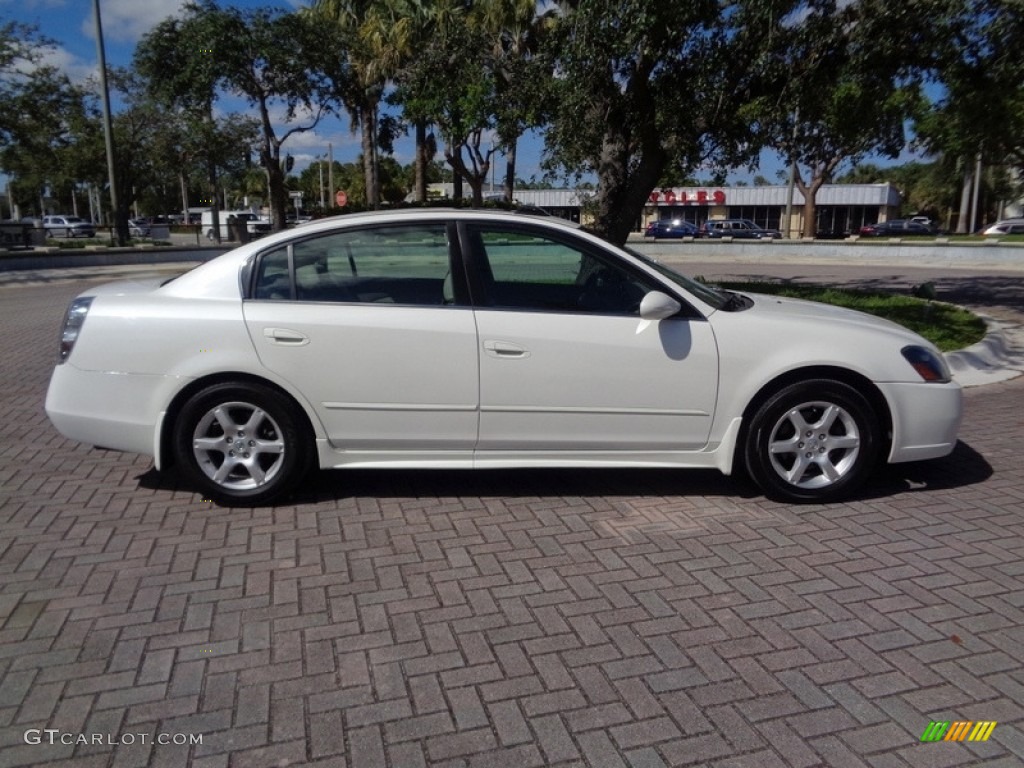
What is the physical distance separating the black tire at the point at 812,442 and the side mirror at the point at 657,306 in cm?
74

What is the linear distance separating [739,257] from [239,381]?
26.5 metres

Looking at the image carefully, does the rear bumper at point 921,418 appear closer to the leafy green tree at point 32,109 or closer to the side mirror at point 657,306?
the side mirror at point 657,306

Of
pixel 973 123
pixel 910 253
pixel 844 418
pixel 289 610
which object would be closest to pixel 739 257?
pixel 910 253

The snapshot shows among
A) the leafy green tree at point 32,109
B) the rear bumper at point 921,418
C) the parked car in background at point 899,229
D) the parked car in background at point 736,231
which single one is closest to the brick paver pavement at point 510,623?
the rear bumper at point 921,418

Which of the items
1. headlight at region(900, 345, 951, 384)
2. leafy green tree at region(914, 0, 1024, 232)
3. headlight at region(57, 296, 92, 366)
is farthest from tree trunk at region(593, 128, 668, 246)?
headlight at region(57, 296, 92, 366)

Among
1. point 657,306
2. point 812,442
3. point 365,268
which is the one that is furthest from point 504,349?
point 812,442

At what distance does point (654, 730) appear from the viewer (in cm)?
272

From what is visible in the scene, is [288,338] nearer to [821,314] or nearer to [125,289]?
[125,289]

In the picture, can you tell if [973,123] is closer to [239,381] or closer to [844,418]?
[844,418]

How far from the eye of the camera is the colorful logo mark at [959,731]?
8.75ft

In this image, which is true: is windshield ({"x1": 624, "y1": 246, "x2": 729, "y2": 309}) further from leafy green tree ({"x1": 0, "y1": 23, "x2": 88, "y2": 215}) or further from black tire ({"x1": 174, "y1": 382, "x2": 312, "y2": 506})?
leafy green tree ({"x1": 0, "y1": 23, "x2": 88, "y2": 215})

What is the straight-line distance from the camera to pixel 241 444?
4.57 metres

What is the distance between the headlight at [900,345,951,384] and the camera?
4.67 metres

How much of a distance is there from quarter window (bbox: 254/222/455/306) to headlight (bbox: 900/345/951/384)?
259cm
